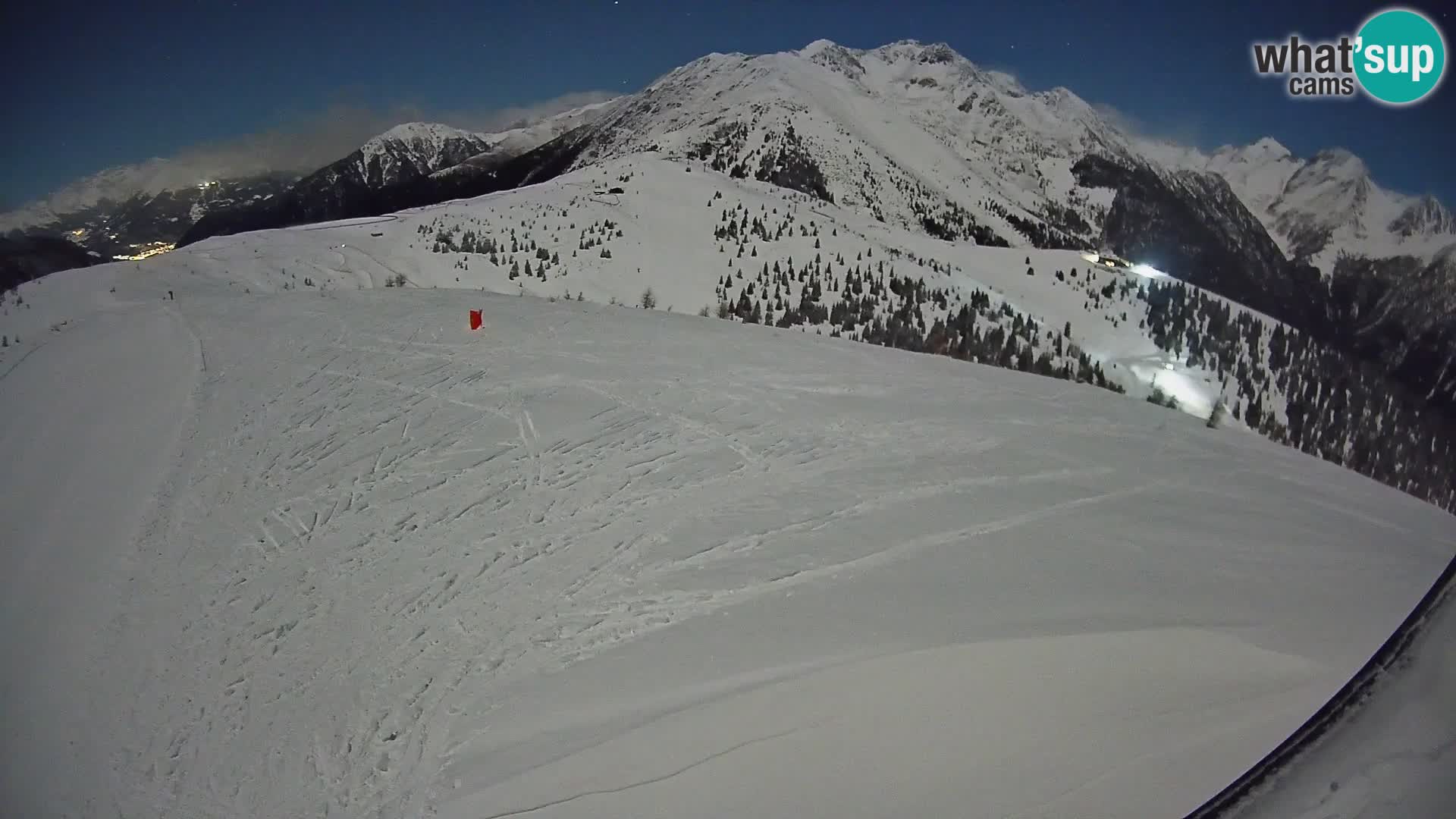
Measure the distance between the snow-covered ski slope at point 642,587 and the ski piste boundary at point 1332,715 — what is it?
1.25 m

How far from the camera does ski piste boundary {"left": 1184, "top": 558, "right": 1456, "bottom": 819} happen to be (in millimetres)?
1194

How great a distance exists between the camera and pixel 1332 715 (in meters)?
1.28

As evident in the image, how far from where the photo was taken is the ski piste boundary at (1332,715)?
1194mm

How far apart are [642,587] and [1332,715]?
10.0 ft

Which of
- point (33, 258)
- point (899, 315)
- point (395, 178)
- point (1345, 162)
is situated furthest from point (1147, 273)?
point (395, 178)

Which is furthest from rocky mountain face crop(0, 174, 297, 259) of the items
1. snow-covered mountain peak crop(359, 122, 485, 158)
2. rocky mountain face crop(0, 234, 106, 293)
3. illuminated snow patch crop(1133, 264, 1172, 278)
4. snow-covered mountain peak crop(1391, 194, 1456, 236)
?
snow-covered mountain peak crop(359, 122, 485, 158)

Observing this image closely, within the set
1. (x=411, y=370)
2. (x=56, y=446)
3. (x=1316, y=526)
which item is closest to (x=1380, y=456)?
(x=1316, y=526)

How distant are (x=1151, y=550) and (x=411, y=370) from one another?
6272 millimetres

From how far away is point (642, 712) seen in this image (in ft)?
10.0

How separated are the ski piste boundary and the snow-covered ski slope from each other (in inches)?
49.2

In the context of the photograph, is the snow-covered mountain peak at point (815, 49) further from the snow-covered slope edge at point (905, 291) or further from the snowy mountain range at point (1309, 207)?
the snow-covered slope edge at point (905, 291)

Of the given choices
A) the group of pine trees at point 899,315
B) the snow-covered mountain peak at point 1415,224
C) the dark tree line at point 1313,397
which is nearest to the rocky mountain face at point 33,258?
the group of pine trees at point 899,315

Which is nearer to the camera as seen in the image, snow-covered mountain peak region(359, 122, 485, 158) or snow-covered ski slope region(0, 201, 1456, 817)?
snow-covered ski slope region(0, 201, 1456, 817)

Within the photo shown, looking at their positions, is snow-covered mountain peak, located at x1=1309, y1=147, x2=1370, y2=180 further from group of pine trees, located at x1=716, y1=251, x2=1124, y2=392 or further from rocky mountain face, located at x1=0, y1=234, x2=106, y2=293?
rocky mountain face, located at x1=0, y1=234, x2=106, y2=293
